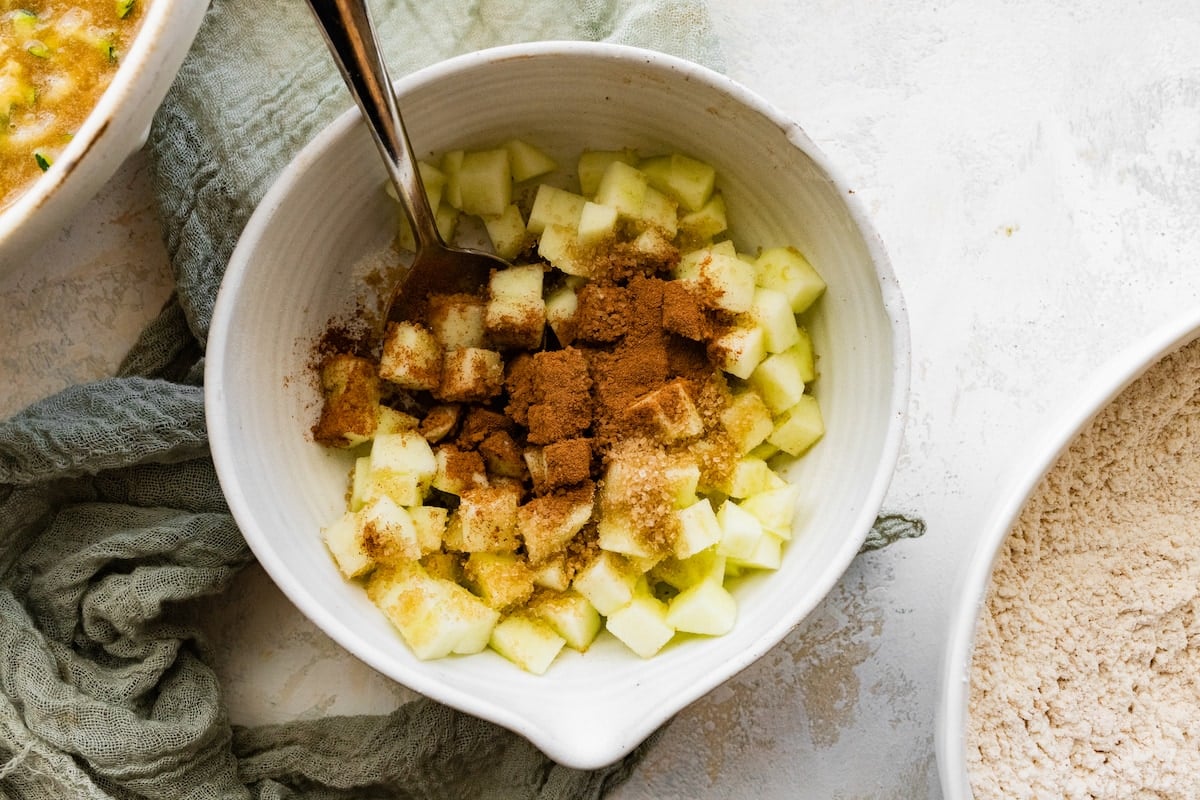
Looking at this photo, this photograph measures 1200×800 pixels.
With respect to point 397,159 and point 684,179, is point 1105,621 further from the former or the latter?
point 397,159

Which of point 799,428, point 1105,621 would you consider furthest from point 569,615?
point 1105,621

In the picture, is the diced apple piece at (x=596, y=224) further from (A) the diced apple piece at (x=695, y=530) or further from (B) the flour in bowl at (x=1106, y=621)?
(B) the flour in bowl at (x=1106, y=621)

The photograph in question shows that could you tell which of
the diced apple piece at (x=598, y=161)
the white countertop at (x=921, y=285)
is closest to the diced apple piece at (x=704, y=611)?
the white countertop at (x=921, y=285)

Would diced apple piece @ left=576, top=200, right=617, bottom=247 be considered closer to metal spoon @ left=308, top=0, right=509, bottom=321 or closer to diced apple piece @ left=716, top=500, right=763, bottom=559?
metal spoon @ left=308, top=0, right=509, bottom=321

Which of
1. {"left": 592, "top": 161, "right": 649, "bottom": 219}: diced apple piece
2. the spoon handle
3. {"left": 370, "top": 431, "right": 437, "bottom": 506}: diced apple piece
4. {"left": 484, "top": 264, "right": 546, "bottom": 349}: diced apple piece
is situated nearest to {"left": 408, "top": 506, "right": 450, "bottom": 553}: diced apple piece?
{"left": 370, "top": 431, "right": 437, "bottom": 506}: diced apple piece

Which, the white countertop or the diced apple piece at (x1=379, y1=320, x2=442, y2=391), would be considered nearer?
the diced apple piece at (x1=379, y1=320, x2=442, y2=391)
